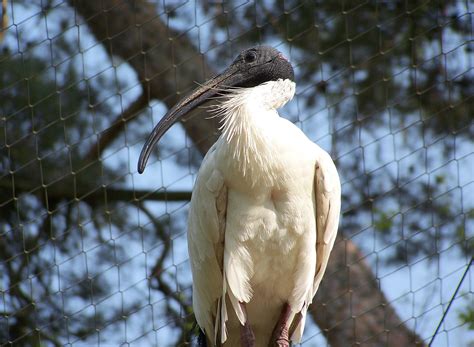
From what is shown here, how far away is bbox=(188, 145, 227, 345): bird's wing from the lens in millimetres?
3922

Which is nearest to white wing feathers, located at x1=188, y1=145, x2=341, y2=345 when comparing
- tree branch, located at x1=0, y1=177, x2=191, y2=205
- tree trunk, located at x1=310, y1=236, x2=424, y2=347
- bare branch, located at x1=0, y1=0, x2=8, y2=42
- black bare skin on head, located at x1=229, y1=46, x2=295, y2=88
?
black bare skin on head, located at x1=229, y1=46, x2=295, y2=88

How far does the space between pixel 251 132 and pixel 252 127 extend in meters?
0.02

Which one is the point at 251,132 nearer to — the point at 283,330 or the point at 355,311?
the point at 283,330

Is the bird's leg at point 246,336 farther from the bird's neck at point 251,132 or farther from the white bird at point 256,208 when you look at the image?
the bird's neck at point 251,132

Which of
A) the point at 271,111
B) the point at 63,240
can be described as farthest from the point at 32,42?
the point at 271,111

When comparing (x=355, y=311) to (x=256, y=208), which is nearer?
(x=256, y=208)

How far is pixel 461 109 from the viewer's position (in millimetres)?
7363

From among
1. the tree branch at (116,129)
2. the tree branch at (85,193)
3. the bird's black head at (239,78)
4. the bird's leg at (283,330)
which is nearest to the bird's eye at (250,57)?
the bird's black head at (239,78)

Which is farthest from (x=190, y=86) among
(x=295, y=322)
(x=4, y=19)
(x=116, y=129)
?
(x=295, y=322)

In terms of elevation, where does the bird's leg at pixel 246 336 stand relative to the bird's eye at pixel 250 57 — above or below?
below

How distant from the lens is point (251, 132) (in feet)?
12.6

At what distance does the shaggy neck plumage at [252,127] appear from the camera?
3832 mm

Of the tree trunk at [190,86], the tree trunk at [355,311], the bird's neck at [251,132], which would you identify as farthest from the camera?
the tree trunk at [355,311]

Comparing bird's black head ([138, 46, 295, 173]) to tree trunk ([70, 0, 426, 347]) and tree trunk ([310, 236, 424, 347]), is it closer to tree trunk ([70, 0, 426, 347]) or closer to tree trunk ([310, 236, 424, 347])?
tree trunk ([70, 0, 426, 347])
